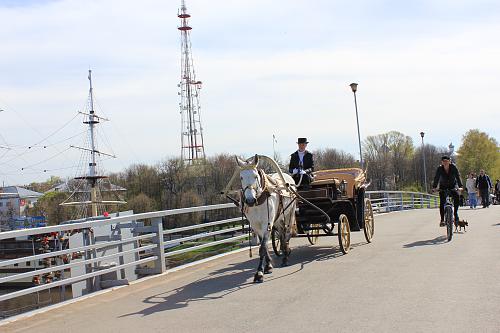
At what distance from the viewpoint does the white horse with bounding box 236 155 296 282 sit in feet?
32.3

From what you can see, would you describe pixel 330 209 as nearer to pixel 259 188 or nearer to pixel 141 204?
pixel 259 188

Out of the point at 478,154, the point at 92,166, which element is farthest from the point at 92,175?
the point at 478,154

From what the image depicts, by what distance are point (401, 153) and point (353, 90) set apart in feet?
262

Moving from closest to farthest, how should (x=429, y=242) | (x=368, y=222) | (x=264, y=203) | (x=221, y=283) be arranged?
(x=221, y=283) < (x=264, y=203) < (x=429, y=242) < (x=368, y=222)

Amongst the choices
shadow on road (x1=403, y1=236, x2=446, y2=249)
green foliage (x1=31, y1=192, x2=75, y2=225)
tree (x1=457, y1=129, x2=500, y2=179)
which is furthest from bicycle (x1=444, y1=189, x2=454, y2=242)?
green foliage (x1=31, y1=192, x2=75, y2=225)

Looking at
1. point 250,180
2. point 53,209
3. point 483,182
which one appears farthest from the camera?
point 53,209

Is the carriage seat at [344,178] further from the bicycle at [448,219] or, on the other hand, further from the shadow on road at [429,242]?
the bicycle at [448,219]

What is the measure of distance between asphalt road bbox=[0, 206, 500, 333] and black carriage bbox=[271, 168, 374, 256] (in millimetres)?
616

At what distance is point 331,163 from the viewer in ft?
311

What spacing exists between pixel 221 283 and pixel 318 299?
2.50 metres

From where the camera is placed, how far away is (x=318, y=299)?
26.8 feet

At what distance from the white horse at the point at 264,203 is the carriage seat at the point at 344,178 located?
150cm

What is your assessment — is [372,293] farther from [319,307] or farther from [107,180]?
[107,180]

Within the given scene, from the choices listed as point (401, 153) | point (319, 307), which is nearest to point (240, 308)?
point (319, 307)
